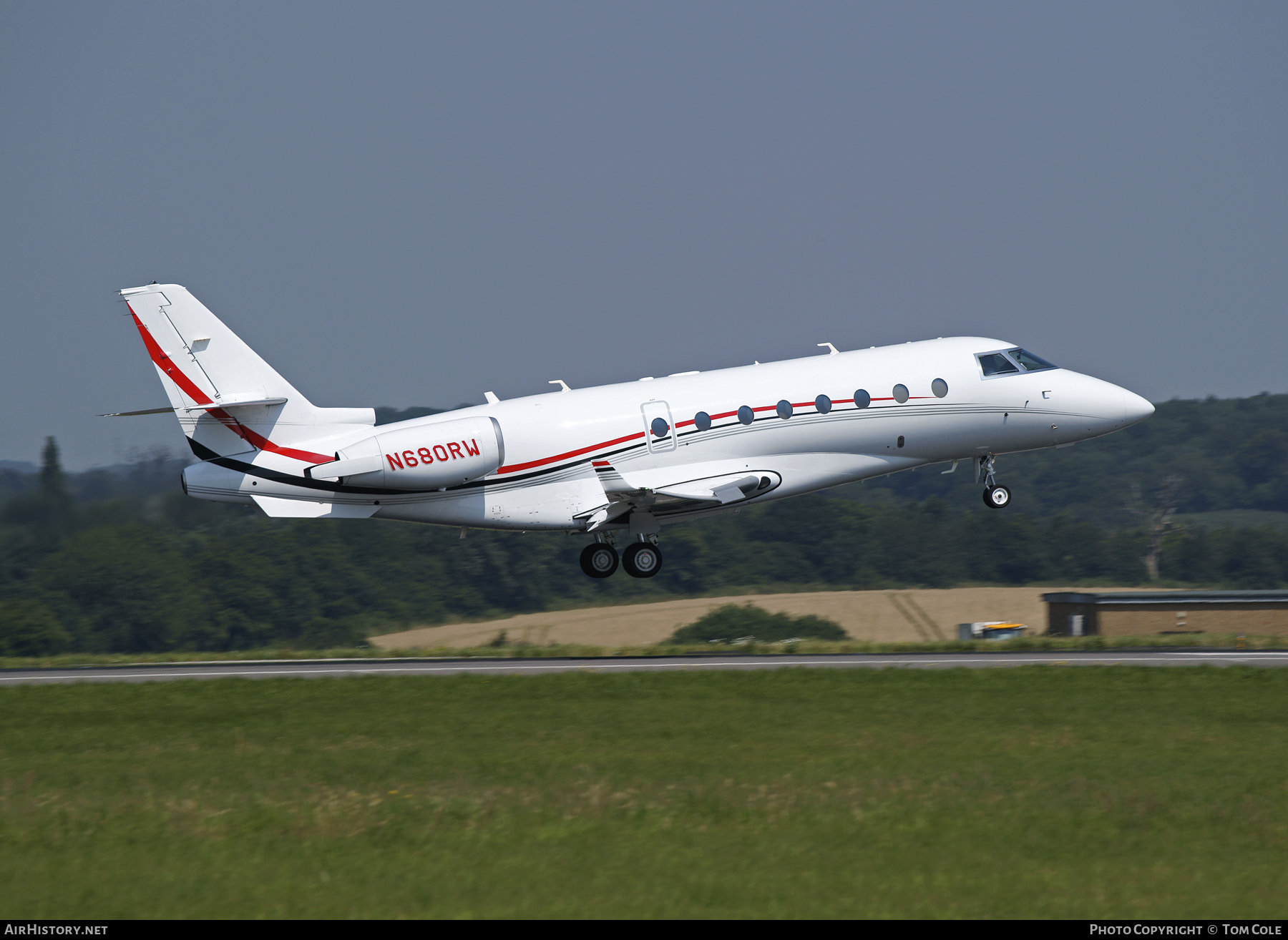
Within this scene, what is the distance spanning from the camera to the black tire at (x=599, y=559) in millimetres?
34500

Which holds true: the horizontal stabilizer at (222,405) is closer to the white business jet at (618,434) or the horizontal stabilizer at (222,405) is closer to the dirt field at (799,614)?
the white business jet at (618,434)

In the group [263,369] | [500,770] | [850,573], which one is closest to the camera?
[500,770]

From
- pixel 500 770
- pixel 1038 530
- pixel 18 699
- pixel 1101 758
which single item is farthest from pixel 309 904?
pixel 1038 530

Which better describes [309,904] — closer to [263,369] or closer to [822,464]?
[263,369]

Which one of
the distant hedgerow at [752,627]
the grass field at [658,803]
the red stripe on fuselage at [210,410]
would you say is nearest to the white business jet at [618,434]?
the red stripe on fuselage at [210,410]

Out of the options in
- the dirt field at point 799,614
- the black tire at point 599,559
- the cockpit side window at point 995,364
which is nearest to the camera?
the black tire at point 599,559

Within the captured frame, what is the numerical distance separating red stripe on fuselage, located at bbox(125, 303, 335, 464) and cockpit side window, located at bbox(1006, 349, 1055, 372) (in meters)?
18.0

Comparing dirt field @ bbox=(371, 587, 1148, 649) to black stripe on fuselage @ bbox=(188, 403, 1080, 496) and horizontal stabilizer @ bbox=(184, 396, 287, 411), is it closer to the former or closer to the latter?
black stripe on fuselage @ bbox=(188, 403, 1080, 496)

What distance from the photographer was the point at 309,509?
31641 millimetres

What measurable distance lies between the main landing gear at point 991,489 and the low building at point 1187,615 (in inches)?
555

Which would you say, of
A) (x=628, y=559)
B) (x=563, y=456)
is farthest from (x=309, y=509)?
(x=628, y=559)

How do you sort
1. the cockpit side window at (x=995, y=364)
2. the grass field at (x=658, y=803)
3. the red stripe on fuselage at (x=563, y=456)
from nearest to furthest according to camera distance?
the grass field at (x=658, y=803)
the red stripe on fuselage at (x=563, y=456)
the cockpit side window at (x=995, y=364)

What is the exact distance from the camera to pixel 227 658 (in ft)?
120

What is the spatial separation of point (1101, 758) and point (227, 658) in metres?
24.9
